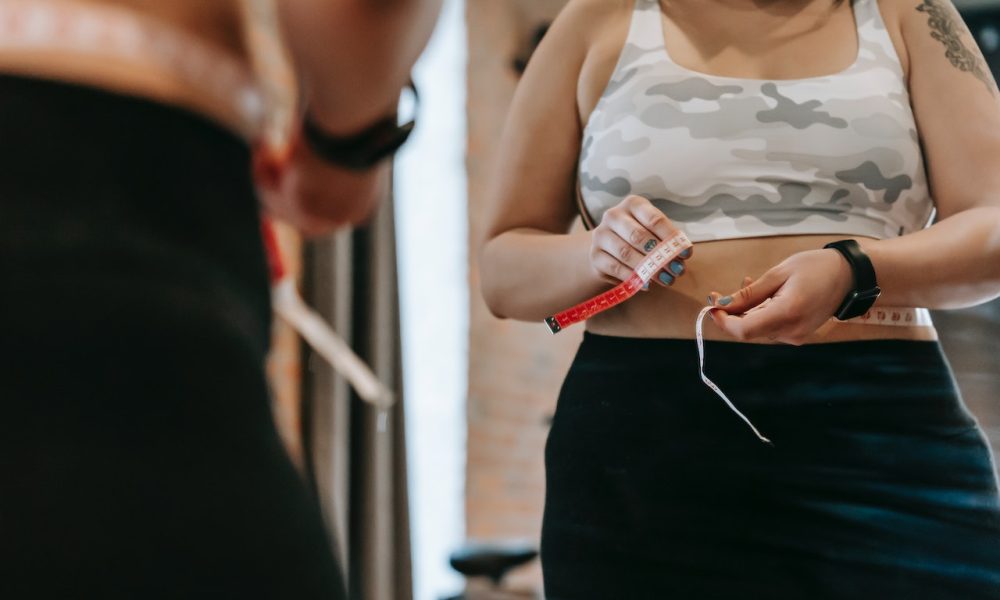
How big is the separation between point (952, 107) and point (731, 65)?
0.71 ft

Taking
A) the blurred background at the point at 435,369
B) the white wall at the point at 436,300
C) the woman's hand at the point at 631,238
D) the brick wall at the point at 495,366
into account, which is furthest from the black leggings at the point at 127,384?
the white wall at the point at 436,300

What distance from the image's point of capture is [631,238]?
0.87m

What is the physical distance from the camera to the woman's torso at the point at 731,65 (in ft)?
3.06

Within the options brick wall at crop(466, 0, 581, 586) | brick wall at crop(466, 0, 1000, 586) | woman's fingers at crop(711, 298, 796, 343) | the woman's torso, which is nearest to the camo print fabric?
the woman's torso

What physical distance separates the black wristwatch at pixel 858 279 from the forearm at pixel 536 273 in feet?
0.70

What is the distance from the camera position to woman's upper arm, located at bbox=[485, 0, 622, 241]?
1039 mm

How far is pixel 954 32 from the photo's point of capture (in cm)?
99

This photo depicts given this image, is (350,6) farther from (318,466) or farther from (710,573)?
(318,466)

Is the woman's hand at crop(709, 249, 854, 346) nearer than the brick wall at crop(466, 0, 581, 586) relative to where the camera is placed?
Yes

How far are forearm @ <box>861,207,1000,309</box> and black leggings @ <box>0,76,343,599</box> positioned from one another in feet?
2.05

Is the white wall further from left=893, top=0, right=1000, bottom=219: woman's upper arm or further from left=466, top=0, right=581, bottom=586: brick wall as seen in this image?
left=893, top=0, right=1000, bottom=219: woman's upper arm

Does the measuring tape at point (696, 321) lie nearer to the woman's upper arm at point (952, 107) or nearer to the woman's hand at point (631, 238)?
the woman's hand at point (631, 238)

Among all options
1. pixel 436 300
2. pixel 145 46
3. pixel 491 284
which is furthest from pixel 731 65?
pixel 436 300

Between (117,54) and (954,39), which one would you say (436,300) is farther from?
(117,54)
